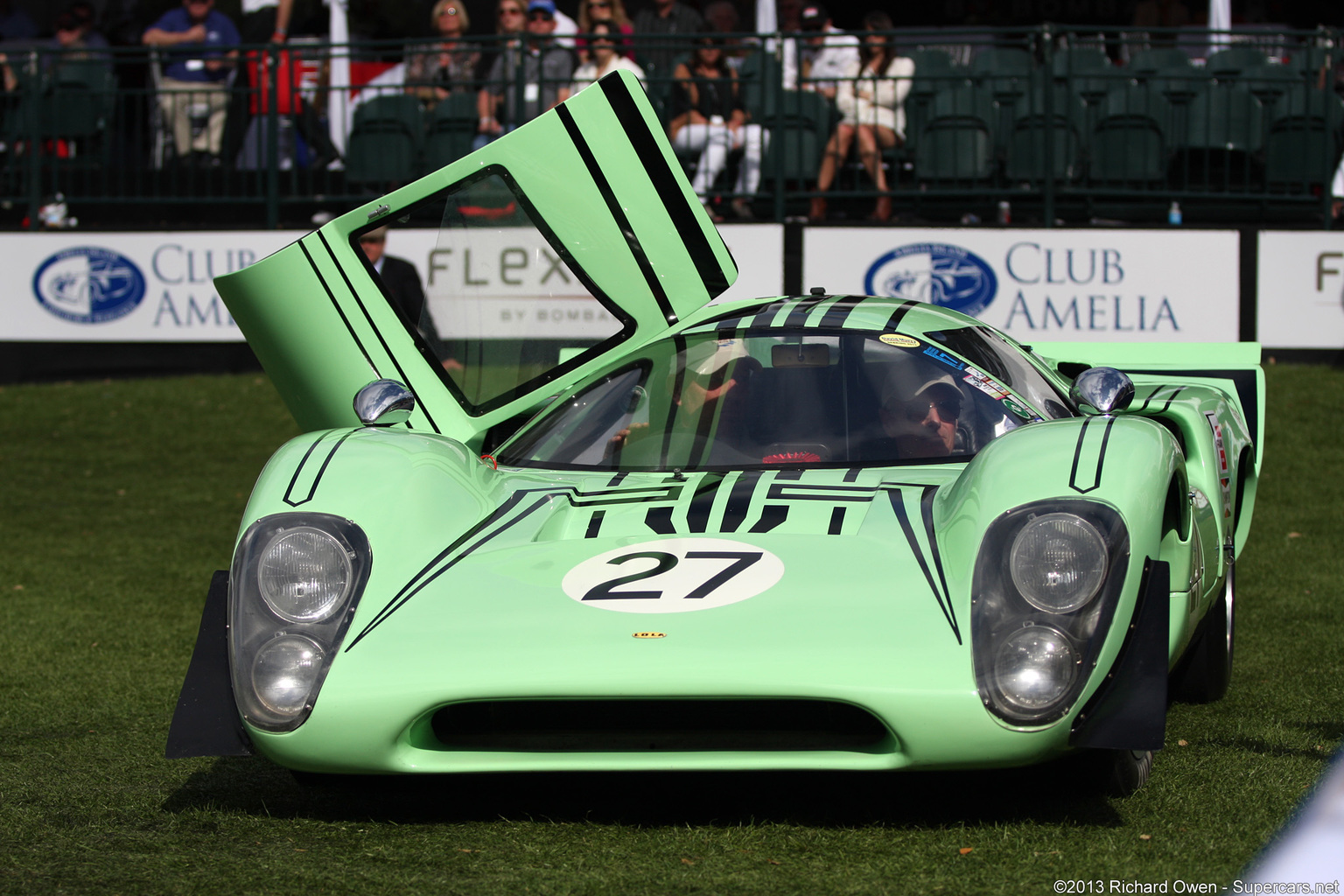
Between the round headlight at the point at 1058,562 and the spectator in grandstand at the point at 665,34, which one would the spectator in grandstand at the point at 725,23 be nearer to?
the spectator in grandstand at the point at 665,34

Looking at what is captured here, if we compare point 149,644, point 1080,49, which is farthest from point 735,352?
point 1080,49

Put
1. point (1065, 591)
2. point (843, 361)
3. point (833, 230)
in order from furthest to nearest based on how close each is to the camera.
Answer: point (833, 230) < point (843, 361) < point (1065, 591)

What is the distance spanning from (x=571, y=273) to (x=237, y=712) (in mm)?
1784

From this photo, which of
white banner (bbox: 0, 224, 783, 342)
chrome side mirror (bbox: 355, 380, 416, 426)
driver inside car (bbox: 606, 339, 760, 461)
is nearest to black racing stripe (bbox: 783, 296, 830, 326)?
driver inside car (bbox: 606, 339, 760, 461)

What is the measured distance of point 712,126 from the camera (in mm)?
11352

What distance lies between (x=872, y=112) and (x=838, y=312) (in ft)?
23.6

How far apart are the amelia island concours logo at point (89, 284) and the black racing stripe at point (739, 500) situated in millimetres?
8933

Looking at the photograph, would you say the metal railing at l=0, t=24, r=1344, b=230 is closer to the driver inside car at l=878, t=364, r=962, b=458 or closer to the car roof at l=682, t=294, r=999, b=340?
the car roof at l=682, t=294, r=999, b=340

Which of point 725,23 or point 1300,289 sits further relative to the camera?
point 725,23

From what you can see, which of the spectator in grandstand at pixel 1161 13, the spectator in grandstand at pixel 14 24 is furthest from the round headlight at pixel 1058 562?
the spectator in grandstand at pixel 14 24

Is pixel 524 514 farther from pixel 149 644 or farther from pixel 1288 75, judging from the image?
pixel 1288 75

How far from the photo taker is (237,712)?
10.6ft

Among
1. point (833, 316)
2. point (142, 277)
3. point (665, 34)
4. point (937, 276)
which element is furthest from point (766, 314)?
point (142, 277)

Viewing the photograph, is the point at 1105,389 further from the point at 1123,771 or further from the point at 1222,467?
the point at 1123,771
